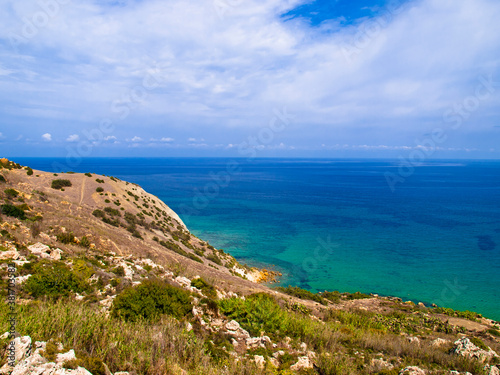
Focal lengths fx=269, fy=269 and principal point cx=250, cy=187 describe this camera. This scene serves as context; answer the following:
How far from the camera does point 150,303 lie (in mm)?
8969

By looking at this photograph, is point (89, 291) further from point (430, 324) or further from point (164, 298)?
point (430, 324)

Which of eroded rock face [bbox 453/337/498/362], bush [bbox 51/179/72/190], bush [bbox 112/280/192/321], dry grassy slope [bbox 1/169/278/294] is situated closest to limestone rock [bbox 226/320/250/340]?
bush [bbox 112/280/192/321]

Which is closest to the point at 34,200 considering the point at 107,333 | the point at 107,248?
the point at 107,248

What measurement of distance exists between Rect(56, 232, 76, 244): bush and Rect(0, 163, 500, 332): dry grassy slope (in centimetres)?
49

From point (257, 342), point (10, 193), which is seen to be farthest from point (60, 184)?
point (257, 342)

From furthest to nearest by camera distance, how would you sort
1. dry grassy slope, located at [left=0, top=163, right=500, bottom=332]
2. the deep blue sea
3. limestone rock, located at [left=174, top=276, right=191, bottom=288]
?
1. the deep blue sea
2. dry grassy slope, located at [left=0, top=163, right=500, bottom=332]
3. limestone rock, located at [left=174, top=276, right=191, bottom=288]

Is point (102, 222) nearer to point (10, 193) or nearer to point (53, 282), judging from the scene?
point (10, 193)

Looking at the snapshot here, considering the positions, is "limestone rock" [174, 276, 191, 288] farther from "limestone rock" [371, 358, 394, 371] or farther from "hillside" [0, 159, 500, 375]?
"limestone rock" [371, 358, 394, 371]

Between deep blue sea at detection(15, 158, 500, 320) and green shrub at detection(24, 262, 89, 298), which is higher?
green shrub at detection(24, 262, 89, 298)

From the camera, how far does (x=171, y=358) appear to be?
19.4 ft

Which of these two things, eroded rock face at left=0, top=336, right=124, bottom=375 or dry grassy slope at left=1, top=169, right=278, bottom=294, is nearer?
eroded rock face at left=0, top=336, right=124, bottom=375

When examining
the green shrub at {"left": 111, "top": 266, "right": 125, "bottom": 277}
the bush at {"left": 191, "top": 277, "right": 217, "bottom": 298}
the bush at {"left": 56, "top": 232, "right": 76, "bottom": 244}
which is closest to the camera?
the green shrub at {"left": 111, "top": 266, "right": 125, "bottom": 277}

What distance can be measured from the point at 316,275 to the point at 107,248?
25809mm

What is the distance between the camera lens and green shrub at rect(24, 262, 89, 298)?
8.69 metres
